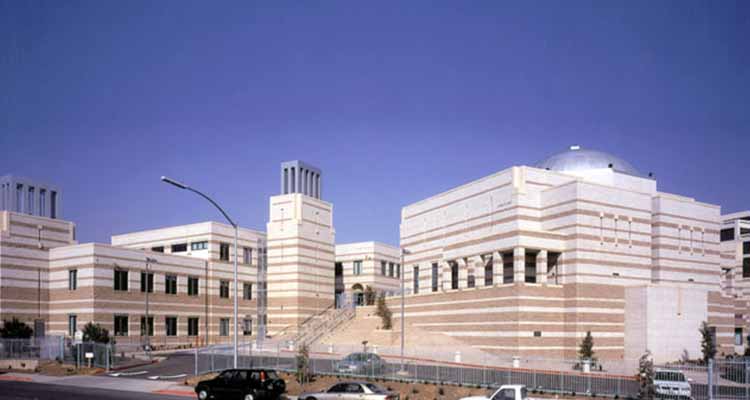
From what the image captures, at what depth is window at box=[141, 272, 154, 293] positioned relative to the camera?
69.5m

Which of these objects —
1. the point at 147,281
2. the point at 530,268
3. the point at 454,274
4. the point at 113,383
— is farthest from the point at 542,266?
the point at 147,281

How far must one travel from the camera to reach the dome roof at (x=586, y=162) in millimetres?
62656

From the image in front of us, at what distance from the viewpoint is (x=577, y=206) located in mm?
51531

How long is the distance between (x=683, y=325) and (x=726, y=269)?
26722 millimetres

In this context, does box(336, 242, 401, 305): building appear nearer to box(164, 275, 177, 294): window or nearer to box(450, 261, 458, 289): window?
box(164, 275, 177, 294): window

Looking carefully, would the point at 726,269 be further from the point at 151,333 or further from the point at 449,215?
the point at 151,333

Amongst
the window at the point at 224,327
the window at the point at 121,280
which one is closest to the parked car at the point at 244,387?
the window at the point at 121,280

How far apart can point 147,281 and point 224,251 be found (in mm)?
12602

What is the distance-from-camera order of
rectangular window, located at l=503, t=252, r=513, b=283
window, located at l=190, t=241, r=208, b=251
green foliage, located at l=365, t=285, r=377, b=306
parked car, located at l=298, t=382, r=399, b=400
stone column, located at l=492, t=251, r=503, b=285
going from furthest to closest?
window, located at l=190, t=241, r=208, b=251, green foliage, located at l=365, t=285, r=377, b=306, rectangular window, located at l=503, t=252, r=513, b=283, stone column, located at l=492, t=251, r=503, b=285, parked car, located at l=298, t=382, r=399, b=400

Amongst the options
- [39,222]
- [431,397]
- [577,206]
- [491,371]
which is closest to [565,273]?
[577,206]

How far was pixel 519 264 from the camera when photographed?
51.4 m

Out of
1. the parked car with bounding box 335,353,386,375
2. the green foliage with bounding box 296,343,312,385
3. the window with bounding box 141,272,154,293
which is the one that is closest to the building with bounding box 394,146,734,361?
the parked car with bounding box 335,353,386,375

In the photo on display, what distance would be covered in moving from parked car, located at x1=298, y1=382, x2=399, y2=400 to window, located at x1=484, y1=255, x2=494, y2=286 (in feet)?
98.6

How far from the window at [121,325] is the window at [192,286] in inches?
367
